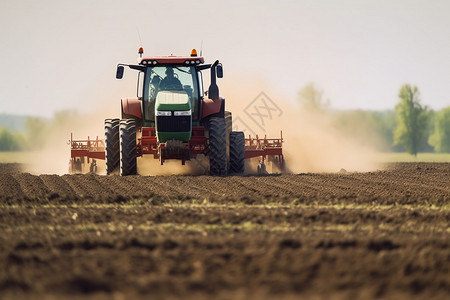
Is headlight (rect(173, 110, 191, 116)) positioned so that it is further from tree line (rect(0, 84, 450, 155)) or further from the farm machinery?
tree line (rect(0, 84, 450, 155))

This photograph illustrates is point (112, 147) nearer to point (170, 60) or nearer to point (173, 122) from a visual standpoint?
point (173, 122)

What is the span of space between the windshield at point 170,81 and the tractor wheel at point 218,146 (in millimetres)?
936

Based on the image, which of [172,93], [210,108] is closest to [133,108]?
Answer: [172,93]

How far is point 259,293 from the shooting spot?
7.20m

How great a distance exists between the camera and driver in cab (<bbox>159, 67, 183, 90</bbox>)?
20.9 metres

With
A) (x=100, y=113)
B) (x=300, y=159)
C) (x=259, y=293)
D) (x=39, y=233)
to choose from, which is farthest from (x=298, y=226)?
(x=100, y=113)

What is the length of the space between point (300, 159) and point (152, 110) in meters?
7.82

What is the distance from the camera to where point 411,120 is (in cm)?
7850

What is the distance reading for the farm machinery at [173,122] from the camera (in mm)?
20328

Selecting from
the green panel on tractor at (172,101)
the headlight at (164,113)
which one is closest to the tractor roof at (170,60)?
the green panel on tractor at (172,101)

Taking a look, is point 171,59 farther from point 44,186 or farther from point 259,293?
point 259,293

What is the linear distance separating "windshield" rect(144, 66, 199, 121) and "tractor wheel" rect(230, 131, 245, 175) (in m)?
1.30

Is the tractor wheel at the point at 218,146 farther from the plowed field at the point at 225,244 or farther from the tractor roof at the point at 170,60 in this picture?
the plowed field at the point at 225,244

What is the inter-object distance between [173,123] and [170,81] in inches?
50.7
